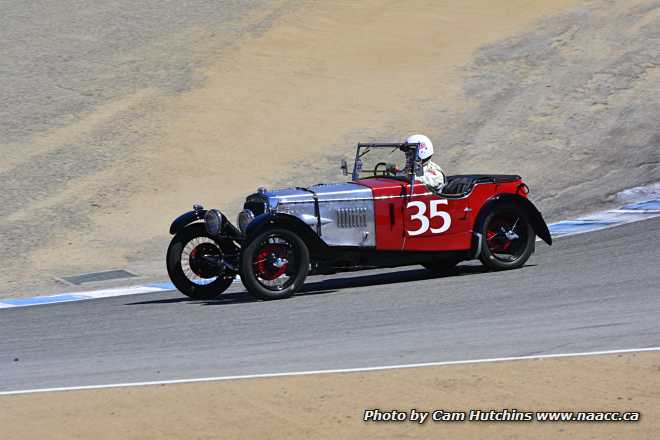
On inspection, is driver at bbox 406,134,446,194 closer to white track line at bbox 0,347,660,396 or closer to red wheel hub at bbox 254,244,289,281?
red wheel hub at bbox 254,244,289,281

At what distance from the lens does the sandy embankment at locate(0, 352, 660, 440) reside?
6676mm

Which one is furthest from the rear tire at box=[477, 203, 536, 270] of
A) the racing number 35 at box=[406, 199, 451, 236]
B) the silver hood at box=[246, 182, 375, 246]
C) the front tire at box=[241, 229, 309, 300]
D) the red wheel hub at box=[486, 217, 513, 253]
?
the front tire at box=[241, 229, 309, 300]

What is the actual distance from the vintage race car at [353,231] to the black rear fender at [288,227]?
0.01m

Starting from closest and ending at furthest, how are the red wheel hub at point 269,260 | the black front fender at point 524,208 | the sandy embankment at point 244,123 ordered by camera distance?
the red wheel hub at point 269,260
the black front fender at point 524,208
the sandy embankment at point 244,123

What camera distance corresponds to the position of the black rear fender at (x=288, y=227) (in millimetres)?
11484

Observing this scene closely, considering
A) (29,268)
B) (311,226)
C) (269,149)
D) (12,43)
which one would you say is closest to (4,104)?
(12,43)

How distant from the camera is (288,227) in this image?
38.2 ft

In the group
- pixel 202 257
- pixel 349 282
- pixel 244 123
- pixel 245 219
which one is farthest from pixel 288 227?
pixel 244 123

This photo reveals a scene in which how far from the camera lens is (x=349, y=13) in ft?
105

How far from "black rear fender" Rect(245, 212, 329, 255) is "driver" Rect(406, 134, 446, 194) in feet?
4.76

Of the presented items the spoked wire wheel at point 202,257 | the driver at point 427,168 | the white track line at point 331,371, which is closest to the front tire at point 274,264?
the spoked wire wheel at point 202,257

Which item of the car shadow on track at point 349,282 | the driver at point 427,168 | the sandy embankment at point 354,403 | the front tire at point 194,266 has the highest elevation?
the driver at point 427,168

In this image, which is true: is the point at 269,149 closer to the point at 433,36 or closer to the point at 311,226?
the point at 433,36

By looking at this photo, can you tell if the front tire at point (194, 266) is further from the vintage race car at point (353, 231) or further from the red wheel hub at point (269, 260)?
the red wheel hub at point (269, 260)
